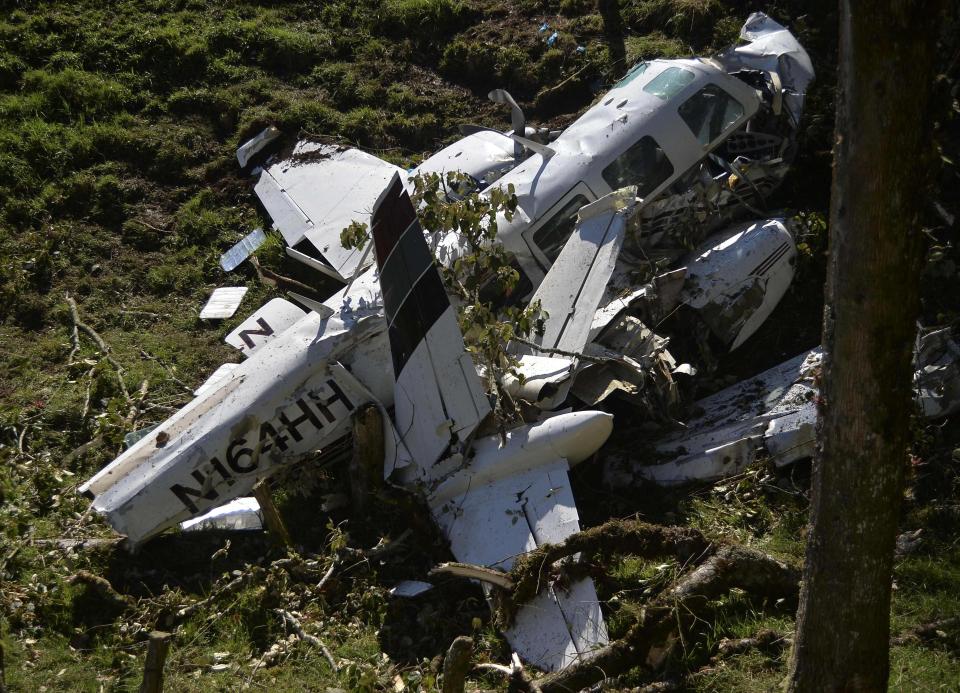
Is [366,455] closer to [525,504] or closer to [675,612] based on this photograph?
[525,504]

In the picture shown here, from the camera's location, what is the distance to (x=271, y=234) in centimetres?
940

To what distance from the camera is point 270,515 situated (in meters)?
6.00

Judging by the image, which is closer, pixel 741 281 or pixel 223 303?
pixel 741 281

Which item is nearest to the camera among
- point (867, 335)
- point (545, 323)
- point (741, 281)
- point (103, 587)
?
point (867, 335)

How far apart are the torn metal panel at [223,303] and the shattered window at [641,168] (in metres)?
3.81

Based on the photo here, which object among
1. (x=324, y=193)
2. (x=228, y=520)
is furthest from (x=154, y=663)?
(x=324, y=193)

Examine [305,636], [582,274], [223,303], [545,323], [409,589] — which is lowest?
[409,589]

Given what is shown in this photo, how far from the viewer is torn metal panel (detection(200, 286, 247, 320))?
28.1ft

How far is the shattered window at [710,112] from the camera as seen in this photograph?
8031mm

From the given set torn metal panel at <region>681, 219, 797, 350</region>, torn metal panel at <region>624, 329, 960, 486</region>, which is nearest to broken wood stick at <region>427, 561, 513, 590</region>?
torn metal panel at <region>624, 329, 960, 486</region>

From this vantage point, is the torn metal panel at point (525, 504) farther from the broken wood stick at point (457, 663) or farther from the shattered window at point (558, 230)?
the shattered window at point (558, 230)

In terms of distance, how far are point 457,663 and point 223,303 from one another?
18.5ft

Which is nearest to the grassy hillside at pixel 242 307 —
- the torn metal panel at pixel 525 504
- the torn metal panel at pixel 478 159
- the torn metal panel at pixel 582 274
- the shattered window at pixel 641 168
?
the torn metal panel at pixel 525 504

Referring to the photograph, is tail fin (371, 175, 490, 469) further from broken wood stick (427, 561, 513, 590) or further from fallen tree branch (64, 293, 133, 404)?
fallen tree branch (64, 293, 133, 404)
